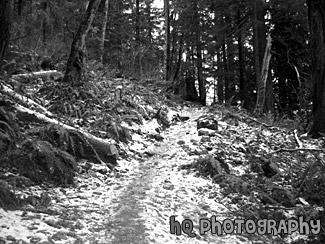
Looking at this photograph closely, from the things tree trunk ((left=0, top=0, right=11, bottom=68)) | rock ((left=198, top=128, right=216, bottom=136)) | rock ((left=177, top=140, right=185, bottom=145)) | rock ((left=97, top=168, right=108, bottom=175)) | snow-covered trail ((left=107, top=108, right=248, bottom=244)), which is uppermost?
tree trunk ((left=0, top=0, right=11, bottom=68))

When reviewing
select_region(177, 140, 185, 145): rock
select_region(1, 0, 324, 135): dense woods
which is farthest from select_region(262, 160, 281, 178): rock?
select_region(1, 0, 324, 135): dense woods

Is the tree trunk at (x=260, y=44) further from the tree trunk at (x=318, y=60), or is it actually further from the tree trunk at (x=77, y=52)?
the tree trunk at (x=77, y=52)

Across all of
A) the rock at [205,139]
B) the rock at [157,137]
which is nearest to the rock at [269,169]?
the rock at [205,139]

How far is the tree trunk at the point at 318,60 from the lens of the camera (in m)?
8.38

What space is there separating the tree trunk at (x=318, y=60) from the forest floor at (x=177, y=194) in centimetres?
59

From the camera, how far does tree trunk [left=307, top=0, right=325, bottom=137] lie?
8375 millimetres

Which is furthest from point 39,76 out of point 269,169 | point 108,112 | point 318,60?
point 318,60

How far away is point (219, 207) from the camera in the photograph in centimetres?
526

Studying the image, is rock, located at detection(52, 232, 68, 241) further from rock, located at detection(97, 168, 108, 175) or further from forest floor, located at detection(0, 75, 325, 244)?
Result: rock, located at detection(97, 168, 108, 175)

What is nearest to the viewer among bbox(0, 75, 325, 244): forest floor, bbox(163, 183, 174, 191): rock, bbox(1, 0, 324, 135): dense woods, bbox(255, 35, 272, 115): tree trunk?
bbox(0, 75, 325, 244): forest floor

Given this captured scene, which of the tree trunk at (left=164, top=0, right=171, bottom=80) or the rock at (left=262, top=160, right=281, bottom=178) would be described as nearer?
the rock at (left=262, top=160, right=281, bottom=178)

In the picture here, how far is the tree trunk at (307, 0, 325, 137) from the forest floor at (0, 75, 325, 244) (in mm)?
593

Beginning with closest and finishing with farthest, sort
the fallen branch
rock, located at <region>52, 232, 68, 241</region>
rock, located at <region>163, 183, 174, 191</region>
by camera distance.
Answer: rock, located at <region>52, 232, 68, 241</region> → rock, located at <region>163, 183, 174, 191</region> → the fallen branch

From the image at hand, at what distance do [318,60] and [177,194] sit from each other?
19.5ft
